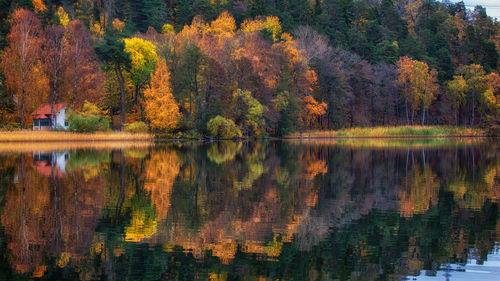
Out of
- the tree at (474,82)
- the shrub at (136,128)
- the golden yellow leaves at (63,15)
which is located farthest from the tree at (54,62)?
the tree at (474,82)

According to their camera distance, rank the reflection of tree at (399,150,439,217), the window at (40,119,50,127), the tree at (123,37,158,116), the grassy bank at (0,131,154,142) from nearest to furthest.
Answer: the reflection of tree at (399,150,439,217) → the grassy bank at (0,131,154,142) → the window at (40,119,50,127) → the tree at (123,37,158,116)

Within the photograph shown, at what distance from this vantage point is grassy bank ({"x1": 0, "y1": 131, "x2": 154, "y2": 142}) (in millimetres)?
56263

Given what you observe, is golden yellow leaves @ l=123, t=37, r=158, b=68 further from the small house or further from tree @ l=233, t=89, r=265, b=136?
tree @ l=233, t=89, r=265, b=136

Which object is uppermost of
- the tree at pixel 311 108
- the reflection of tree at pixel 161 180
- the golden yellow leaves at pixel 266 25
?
the golden yellow leaves at pixel 266 25

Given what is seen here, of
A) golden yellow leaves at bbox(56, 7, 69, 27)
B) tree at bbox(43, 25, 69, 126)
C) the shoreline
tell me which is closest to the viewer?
the shoreline

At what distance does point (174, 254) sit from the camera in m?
11.8

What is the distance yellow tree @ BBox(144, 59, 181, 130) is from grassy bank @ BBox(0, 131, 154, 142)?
2.69 metres

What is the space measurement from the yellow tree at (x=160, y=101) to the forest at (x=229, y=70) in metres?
0.18

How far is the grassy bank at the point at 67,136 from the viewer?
185 feet

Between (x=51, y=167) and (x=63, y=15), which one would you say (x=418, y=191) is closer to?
(x=51, y=167)

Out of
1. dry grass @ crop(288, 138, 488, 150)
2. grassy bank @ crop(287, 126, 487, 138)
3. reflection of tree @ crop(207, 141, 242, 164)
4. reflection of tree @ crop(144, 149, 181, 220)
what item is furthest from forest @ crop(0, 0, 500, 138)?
reflection of tree @ crop(144, 149, 181, 220)

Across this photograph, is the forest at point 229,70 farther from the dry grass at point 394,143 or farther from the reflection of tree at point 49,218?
the reflection of tree at point 49,218

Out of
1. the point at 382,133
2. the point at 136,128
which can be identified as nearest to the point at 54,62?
the point at 136,128

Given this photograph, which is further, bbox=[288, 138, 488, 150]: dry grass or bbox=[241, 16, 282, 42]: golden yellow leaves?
bbox=[241, 16, 282, 42]: golden yellow leaves
